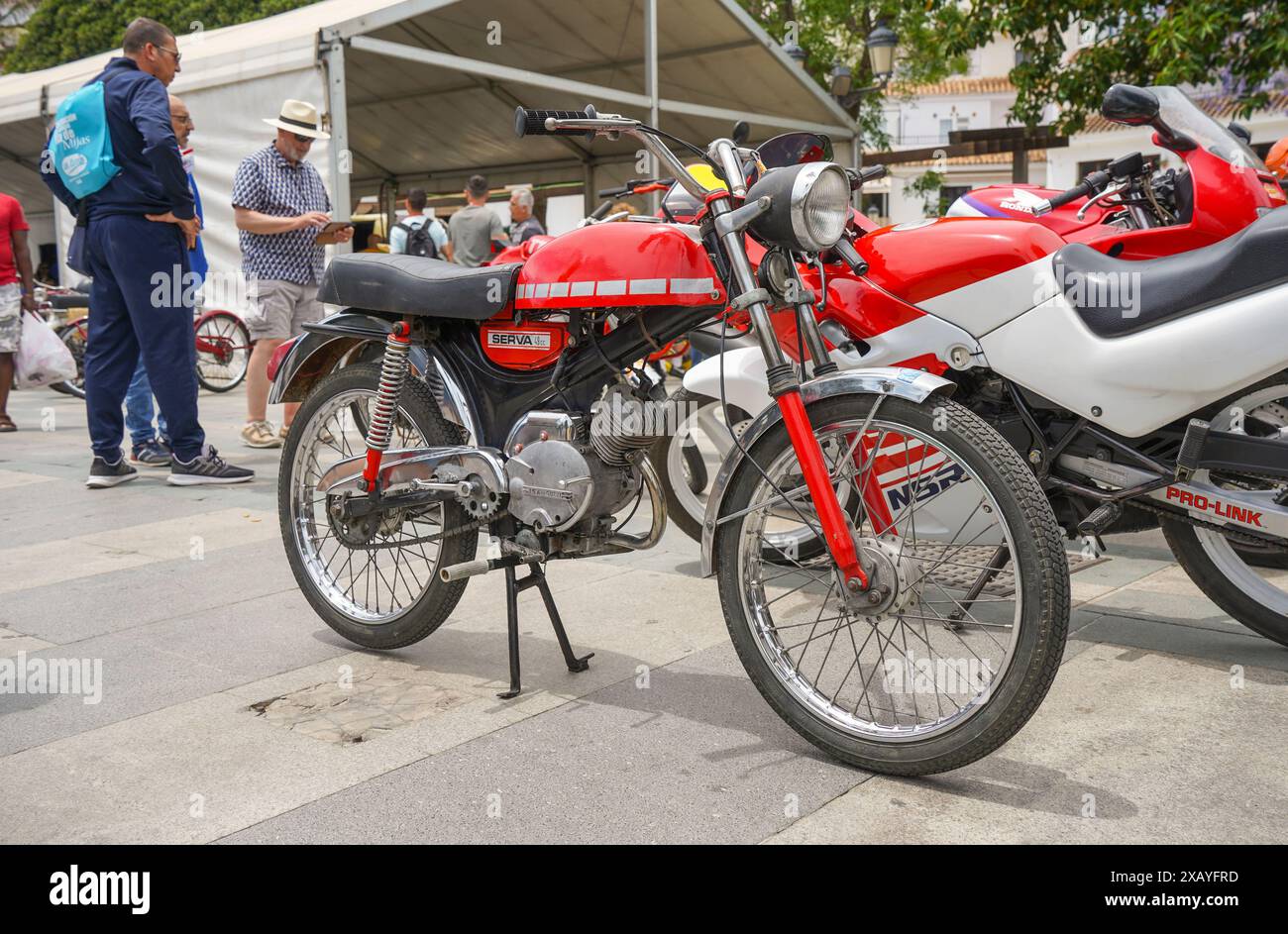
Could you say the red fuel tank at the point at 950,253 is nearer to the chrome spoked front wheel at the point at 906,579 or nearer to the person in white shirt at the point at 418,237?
the chrome spoked front wheel at the point at 906,579

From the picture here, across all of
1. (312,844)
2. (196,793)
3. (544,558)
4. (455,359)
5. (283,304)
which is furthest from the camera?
(283,304)

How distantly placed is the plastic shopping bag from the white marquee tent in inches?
82.8

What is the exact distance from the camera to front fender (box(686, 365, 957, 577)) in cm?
254

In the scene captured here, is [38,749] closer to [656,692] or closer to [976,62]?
[656,692]

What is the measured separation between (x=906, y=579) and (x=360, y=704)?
149 cm

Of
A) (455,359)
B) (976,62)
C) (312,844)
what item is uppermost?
(976,62)

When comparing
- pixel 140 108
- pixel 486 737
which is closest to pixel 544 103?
pixel 140 108

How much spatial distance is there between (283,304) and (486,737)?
530cm

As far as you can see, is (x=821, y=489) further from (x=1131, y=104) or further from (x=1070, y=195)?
(x=1070, y=195)

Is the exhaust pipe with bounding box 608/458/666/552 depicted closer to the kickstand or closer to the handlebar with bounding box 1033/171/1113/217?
the kickstand

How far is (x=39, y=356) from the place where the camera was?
352 inches

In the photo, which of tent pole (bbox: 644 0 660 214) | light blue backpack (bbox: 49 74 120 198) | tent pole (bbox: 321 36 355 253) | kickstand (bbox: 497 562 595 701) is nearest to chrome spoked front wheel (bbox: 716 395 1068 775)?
kickstand (bbox: 497 562 595 701)

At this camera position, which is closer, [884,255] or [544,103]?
[884,255]

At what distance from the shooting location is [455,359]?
11.4ft
